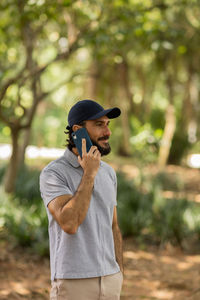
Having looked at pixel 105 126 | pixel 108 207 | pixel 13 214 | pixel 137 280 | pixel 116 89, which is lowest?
pixel 137 280

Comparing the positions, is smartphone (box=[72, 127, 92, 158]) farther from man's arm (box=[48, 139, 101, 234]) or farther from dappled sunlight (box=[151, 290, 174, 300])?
dappled sunlight (box=[151, 290, 174, 300])

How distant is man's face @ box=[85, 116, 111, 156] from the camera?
2.73m

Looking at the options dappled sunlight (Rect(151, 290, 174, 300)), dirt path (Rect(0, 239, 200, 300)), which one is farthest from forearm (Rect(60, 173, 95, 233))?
dappled sunlight (Rect(151, 290, 174, 300))

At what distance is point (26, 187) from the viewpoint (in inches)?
382

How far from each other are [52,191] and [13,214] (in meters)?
5.45

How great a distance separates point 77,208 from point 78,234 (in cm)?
19

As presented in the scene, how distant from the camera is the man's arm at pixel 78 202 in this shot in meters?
2.44

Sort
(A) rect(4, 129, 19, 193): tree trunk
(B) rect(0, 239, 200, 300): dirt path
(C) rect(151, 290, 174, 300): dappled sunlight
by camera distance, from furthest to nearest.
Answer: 1. (A) rect(4, 129, 19, 193): tree trunk
2. (C) rect(151, 290, 174, 300): dappled sunlight
3. (B) rect(0, 239, 200, 300): dirt path

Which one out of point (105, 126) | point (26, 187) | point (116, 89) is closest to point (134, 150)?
point (116, 89)

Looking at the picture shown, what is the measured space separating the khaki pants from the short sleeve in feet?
1.49

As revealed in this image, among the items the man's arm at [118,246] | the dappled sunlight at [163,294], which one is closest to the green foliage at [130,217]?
the dappled sunlight at [163,294]

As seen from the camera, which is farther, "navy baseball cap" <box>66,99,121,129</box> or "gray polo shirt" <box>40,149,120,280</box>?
"navy baseball cap" <box>66,99,121,129</box>

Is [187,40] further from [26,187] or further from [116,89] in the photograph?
[26,187]

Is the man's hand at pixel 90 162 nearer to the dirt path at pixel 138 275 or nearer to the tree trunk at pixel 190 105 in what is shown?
the dirt path at pixel 138 275
